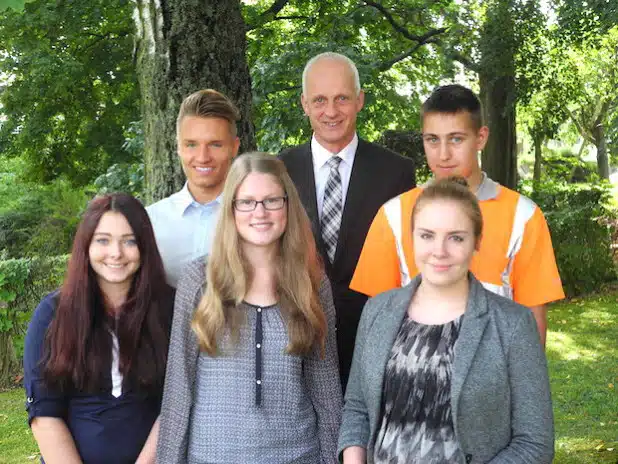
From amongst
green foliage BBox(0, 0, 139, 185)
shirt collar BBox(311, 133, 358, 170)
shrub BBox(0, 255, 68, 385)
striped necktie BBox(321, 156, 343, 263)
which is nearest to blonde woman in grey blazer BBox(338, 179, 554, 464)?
striped necktie BBox(321, 156, 343, 263)

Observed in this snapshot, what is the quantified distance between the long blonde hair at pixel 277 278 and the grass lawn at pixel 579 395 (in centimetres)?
290

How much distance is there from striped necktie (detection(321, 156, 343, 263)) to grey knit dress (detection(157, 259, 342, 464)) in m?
1.03

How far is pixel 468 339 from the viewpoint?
8.87ft

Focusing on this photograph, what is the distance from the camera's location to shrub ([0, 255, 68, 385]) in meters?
9.48

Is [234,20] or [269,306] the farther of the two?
[234,20]

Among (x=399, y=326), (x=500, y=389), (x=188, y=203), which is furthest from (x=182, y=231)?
(x=500, y=389)

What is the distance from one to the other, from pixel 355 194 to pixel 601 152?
20773 millimetres

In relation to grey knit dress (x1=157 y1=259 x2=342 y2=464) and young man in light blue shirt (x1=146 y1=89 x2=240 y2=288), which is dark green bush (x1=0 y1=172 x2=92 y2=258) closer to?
young man in light blue shirt (x1=146 y1=89 x2=240 y2=288)

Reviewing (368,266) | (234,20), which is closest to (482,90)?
(234,20)

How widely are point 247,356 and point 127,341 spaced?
21.0 inches

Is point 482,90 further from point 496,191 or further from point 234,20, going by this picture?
point 496,191

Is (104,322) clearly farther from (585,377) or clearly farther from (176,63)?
(585,377)

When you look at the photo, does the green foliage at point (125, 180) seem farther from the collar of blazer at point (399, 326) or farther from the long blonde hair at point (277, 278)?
the collar of blazer at point (399, 326)

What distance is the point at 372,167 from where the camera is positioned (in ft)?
14.0
